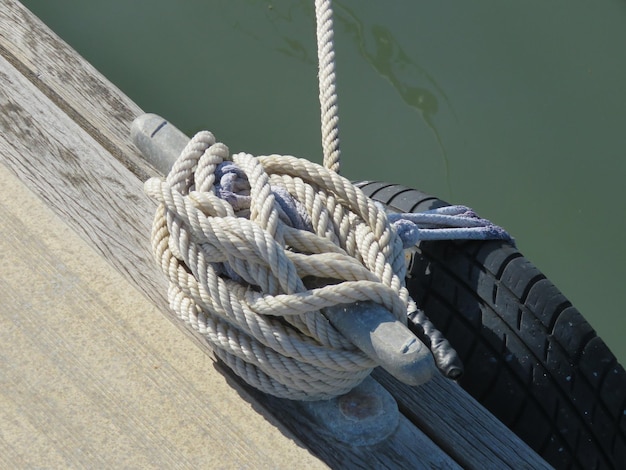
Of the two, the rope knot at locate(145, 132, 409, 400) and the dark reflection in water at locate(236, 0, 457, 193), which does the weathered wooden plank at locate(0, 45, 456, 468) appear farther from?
the dark reflection in water at locate(236, 0, 457, 193)

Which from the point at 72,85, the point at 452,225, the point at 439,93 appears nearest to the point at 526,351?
the point at 452,225

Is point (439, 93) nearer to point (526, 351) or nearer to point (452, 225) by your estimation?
point (452, 225)

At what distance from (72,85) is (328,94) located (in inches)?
29.2

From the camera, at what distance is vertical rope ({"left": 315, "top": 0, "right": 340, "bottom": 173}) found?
2.09 metres

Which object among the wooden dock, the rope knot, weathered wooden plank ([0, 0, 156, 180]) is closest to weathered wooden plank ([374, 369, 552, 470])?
the wooden dock

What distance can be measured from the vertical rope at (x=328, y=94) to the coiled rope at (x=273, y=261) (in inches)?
16.1

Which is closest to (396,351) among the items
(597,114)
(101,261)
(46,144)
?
(101,261)

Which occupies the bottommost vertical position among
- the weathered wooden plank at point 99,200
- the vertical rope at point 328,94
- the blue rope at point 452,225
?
the weathered wooden plank at point 99,200

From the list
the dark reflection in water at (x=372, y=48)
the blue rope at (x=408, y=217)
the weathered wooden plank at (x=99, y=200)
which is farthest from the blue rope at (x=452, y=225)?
the dark reflection in water at (x=372, y=48)

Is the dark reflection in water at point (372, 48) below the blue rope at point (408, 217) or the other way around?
below

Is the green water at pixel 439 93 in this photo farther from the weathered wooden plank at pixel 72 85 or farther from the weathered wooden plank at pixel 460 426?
the weathered wooden plank at pixel 460 426

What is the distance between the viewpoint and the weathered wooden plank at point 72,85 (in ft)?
7.19

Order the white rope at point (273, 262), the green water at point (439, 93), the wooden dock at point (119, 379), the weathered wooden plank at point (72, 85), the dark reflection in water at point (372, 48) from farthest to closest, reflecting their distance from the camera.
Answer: the dark reflection in water at point (372, 48) < the green water at point (439, 93) < the weathered wooden plank at point (72, 85) < the wooden dock at point (119, 379) < the white rope at point (273, 262)

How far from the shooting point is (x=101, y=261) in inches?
73.3
